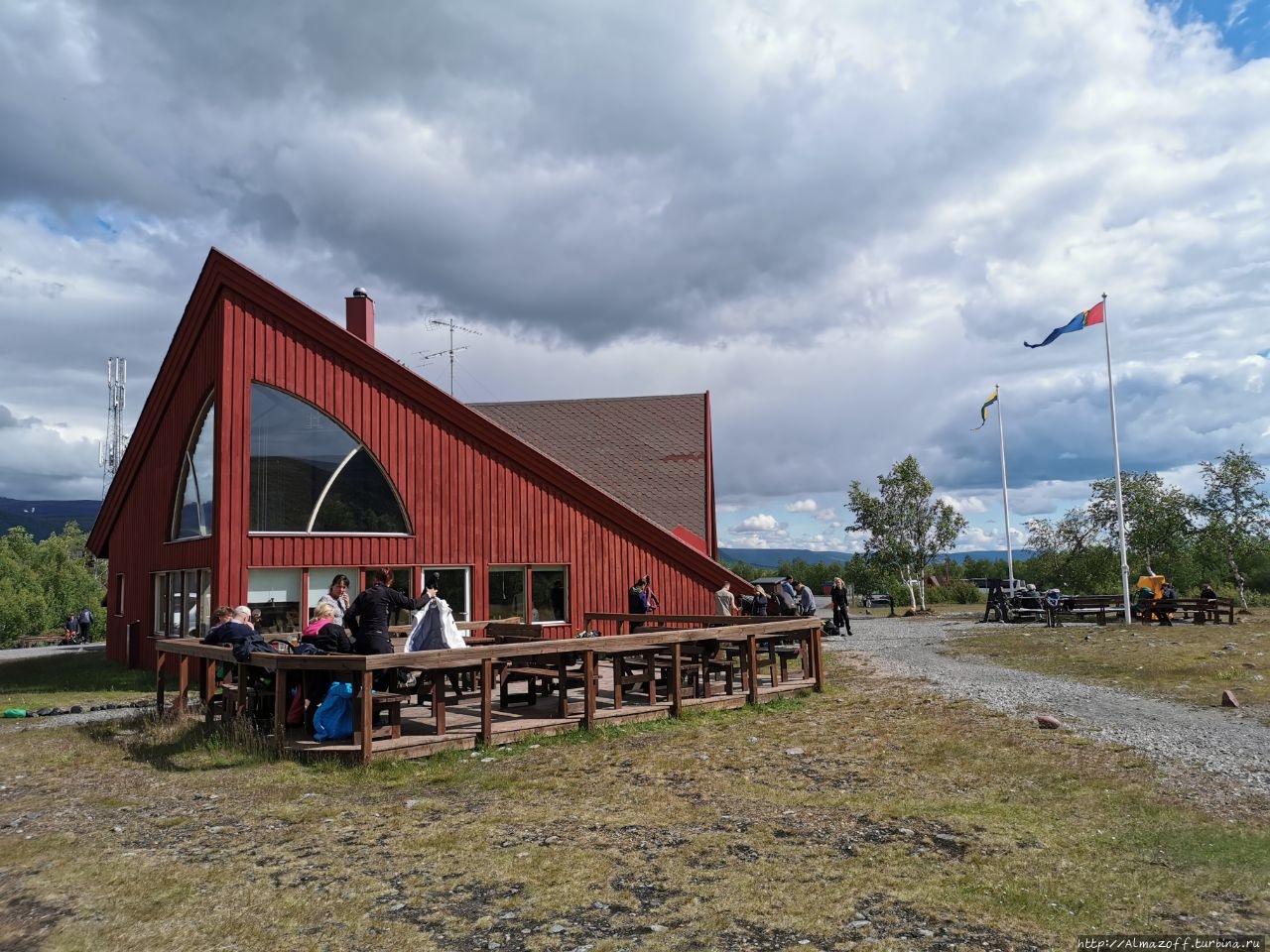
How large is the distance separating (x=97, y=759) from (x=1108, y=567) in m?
40.8

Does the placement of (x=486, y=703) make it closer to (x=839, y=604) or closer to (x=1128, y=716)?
(x=1128, y=716)

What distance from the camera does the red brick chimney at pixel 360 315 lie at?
20.0 metres

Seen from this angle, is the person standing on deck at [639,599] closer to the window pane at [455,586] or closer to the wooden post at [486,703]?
the window pane at [455,586]

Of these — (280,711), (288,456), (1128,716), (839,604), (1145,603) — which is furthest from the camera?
(839,604)

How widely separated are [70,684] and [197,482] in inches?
195

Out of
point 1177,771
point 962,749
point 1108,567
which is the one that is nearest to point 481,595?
point 962,749

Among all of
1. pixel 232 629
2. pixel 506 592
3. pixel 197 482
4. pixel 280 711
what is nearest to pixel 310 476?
pixel 197 482

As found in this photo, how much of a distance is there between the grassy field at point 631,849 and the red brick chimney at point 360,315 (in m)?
12.0

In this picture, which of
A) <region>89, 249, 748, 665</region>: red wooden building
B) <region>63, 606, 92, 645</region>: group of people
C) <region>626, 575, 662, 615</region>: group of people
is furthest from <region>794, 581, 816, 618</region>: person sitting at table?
<region>63, 606, 92, 645</region>: group of people

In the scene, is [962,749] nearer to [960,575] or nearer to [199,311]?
[199,311]

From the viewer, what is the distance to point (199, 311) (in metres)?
17.5

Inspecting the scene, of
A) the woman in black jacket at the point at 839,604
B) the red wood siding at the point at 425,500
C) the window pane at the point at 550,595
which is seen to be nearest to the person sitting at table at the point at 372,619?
the red wood siding at the point at 425,500

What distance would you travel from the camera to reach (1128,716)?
10.7 metres

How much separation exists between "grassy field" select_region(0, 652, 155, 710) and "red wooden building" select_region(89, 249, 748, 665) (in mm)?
1101
